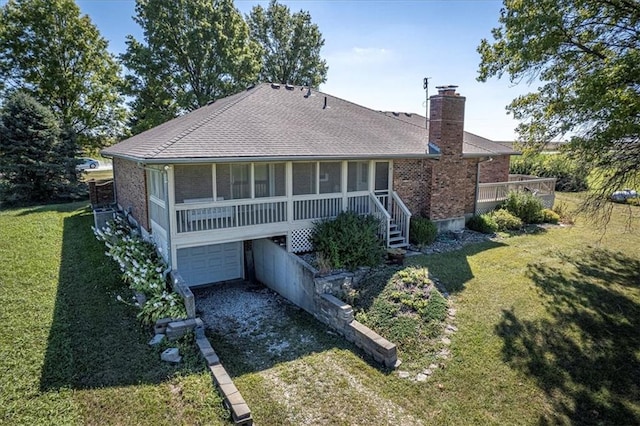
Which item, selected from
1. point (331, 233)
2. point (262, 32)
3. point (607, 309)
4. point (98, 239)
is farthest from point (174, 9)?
point (607, 309)

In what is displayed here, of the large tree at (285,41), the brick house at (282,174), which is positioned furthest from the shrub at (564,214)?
the large tree at (285,41)

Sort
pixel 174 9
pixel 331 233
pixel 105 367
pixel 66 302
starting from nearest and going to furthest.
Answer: pixel 105 367
pixel 66 302
pixel 331 233
pixel 174 9

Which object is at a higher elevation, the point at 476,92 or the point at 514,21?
the point at 514,21

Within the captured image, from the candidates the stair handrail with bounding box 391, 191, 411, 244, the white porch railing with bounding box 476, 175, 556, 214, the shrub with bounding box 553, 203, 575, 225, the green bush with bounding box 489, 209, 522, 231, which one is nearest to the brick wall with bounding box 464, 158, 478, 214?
the white porch railing with bounding box 476, 175, 556, 214

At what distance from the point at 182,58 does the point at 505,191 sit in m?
21.7

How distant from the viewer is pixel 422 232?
41.9 feet

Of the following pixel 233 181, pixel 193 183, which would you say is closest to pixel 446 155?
pixel 233 181

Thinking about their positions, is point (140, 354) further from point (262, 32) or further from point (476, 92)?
point (262, 32)

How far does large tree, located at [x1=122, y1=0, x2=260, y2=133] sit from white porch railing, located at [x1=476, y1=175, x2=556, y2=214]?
1866 cm

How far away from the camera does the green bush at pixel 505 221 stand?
15383 mm

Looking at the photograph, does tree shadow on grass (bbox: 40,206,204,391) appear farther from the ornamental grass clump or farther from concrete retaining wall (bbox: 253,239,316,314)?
concrete retaining wall (bbox: 253,239,316,314)

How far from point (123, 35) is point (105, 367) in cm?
2596

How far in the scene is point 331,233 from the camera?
10445 millimetres

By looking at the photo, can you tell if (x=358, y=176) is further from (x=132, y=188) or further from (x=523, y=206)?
(x=523, y=206)
